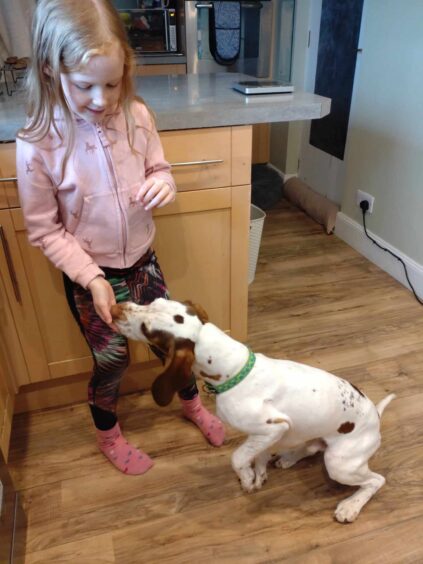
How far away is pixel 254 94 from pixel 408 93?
982 mm

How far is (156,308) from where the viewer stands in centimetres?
98

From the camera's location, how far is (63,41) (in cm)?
89

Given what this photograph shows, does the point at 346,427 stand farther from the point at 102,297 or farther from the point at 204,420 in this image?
the point at 102,297

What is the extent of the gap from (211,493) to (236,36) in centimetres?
285

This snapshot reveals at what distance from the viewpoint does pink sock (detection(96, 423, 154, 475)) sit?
136cm

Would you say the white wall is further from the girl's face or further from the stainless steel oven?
the girl's face

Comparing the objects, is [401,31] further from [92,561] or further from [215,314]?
[92,561]

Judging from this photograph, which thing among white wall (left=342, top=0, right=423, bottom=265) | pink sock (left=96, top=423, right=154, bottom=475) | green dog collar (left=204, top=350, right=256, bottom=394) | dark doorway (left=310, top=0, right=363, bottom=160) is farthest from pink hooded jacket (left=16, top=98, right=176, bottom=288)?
dark doorway (left=310, top=0, right=363, bottom=160)

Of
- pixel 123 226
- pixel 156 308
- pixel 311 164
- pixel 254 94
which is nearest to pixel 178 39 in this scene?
pixel 311 164

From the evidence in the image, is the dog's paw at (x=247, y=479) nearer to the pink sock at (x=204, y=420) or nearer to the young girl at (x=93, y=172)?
the pink sock at (x=204, y=420)

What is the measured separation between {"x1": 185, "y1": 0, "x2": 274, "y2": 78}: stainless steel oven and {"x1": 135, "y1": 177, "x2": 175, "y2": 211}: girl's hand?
7.65 ft

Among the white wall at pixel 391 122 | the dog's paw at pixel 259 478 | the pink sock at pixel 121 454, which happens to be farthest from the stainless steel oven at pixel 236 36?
the dog's paw at pixel 259 478

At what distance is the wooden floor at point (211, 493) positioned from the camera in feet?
3.85

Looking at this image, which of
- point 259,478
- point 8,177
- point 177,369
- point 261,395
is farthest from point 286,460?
point 8,177
